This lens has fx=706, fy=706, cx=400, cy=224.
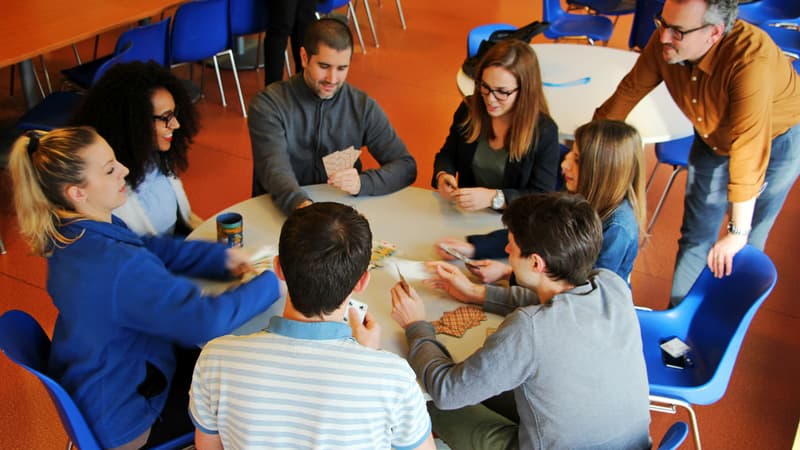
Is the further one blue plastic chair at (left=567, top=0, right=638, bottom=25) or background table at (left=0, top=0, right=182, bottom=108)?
blue plastic chair at (left=567, top=0, right=638, bottom=25)

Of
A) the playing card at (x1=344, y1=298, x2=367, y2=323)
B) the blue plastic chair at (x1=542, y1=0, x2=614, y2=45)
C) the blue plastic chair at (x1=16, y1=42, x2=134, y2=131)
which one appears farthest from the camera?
the blue plastic chair at (x1=542, y1=0, x2=614, y2=45)

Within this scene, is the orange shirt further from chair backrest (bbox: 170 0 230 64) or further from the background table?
the background table

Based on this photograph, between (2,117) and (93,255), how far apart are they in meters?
4.06

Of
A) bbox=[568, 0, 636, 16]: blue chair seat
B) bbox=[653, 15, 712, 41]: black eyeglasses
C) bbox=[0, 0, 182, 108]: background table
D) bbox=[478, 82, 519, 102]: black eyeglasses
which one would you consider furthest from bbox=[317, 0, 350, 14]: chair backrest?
bbox=[653, 15, 712, 41]: black eyeglasses

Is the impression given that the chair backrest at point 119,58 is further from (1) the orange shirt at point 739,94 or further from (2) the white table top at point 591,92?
(1) the orange shirt at point 739,94

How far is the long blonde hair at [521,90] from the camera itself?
262 centimetres

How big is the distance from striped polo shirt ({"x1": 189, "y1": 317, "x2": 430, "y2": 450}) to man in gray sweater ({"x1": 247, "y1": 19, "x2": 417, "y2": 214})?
1.16 meters

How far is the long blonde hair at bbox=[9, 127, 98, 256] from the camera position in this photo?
1.82m

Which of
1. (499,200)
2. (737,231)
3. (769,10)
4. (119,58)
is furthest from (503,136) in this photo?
(769,10)

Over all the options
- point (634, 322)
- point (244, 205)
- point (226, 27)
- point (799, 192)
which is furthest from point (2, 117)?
point (799, 192)

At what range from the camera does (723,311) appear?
7.75 ft

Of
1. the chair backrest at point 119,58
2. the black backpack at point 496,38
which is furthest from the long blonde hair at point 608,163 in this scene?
Result: the chair backrest at point 119,58

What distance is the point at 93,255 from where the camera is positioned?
5.84ft

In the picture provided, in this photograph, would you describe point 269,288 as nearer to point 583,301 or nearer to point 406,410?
point 406,410
